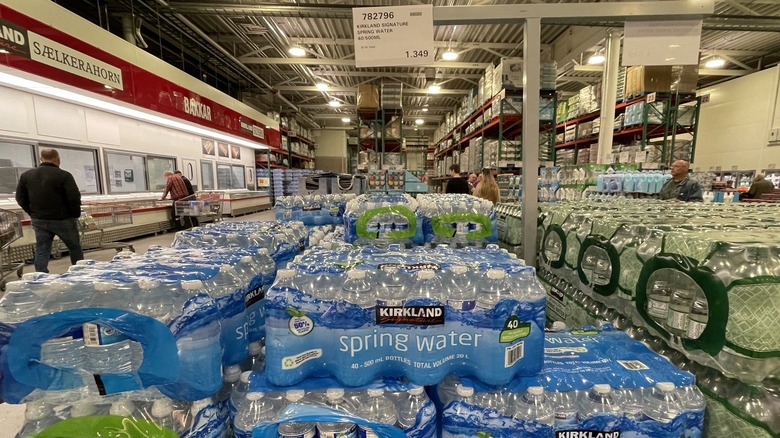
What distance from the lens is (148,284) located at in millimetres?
1212

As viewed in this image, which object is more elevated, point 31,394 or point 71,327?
point 71,327

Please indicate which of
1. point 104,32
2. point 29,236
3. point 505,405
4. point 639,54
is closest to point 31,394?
point 505,405

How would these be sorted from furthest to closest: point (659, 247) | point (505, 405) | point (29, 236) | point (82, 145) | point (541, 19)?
point (82, 145)
point (29, 236)
point (541, 19)
point (659, 247)
point (505, 405)

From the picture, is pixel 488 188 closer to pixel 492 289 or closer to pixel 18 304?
pixel 492 289

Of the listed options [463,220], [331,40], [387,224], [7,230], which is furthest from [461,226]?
[331,40]

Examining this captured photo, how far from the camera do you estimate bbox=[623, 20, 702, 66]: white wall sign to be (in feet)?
6.63

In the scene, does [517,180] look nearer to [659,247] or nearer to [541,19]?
[541,19]

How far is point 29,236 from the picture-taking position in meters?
5.75

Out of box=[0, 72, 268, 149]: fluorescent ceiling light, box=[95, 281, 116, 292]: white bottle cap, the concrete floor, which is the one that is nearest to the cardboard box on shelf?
box=[0, 72, 268, 149]: fluorescent ceiling light

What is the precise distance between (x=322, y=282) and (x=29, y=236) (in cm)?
739

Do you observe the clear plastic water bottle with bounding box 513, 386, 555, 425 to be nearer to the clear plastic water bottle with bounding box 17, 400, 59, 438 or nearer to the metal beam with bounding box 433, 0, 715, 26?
the clear plastic water bottle with bounding box 17, 400, 59, 438

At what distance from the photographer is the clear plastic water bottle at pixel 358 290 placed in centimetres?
130

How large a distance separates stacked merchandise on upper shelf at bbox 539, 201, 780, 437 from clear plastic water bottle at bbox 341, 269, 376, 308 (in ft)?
4.00

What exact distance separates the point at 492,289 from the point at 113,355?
1.42 metres
